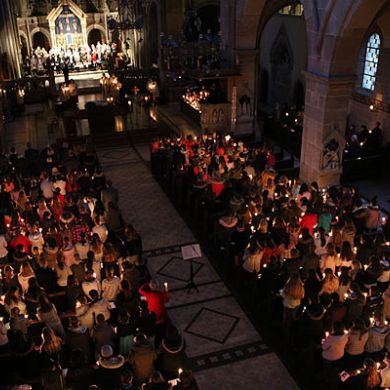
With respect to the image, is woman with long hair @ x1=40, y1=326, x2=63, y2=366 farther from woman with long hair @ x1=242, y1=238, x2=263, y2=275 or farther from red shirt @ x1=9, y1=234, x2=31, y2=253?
woman with long hair @ x1=242, y1=238, x2=263, y2=275

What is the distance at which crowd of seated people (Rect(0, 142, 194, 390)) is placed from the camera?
8.66 metres

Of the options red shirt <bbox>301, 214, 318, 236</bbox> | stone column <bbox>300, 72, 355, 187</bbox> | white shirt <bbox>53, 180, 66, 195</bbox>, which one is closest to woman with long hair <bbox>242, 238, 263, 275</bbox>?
red shirt <bbox>301, 214, 318, 236</bbox>

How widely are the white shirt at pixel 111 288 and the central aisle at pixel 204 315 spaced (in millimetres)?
1594

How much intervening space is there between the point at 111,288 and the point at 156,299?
40.6 inches

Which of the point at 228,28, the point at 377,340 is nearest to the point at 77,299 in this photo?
the point at 377,340

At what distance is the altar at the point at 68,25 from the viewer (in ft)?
149

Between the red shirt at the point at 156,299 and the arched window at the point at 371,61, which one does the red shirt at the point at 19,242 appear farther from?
the arched window at the point at 371,61

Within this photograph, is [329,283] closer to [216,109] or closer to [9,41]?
[216,109]

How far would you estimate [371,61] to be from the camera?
2209cm

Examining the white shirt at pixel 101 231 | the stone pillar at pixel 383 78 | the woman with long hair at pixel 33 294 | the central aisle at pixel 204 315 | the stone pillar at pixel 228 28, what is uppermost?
the stone pillar at pixel 228 28

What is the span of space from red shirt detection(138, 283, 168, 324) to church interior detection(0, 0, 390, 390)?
28 mm

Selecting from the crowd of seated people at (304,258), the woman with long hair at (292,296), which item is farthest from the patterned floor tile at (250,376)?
the woman with long hair at (292,296)

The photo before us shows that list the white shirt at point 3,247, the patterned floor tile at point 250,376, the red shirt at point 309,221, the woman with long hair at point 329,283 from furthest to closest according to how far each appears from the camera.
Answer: the red shirt at point 309,221, the white shirt at point 3,247, the woman with long hair at point 329,283, the patterned floor tile at point 250,376

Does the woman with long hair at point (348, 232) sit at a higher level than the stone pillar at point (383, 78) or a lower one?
lower
